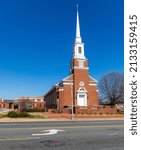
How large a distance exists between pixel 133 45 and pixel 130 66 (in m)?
0.12

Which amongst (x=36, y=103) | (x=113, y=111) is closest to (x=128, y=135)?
(x=113, y=111)

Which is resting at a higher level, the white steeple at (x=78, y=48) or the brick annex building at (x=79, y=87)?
the white steeple at (x=78, y=48)

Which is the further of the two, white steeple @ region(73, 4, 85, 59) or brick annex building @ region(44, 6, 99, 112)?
white steeple @ region(73, 4, 85, 59)

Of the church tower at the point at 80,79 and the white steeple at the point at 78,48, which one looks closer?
the church tower at the point at 80,79

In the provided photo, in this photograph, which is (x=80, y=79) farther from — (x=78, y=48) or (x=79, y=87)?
(x=78, y=48)

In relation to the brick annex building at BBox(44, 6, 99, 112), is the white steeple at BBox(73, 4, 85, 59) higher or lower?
higher

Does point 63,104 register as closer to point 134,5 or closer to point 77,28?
point 77,28

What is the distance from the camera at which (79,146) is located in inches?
364

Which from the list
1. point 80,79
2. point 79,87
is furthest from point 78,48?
point 79,87

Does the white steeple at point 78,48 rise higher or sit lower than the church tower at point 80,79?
higher

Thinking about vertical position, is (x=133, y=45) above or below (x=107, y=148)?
above

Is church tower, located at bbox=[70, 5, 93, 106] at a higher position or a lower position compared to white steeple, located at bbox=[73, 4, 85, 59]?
lower

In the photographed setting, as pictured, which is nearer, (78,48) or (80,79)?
(80,79)

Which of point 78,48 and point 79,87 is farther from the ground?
point 78,48
